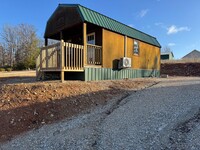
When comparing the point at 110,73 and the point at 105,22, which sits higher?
the point at 105,22

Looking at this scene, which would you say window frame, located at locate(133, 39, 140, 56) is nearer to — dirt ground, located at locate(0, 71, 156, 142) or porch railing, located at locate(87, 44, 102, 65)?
porch railing, located at locate(87, 44, 102, 65)

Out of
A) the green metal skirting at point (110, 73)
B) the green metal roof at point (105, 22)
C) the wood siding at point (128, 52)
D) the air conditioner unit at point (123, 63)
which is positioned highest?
the green metal roof at point (105, 22)

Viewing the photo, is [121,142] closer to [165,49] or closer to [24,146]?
[24,146]

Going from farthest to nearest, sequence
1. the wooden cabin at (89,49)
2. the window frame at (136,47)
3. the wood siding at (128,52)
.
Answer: the window frame at (136,47), the wood siding at (128,52), the wooden cabin at (89,49)

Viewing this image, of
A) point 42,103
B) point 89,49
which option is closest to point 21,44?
point 89,49

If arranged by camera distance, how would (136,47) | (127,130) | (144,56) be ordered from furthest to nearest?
(144,56) → (136,47) → (127,130)

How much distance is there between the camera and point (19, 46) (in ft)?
A: 116

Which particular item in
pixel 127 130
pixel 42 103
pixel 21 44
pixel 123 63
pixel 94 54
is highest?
pixel 21 44

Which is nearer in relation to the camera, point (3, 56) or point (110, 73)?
point (110, 73)

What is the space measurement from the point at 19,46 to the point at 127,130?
120 ft

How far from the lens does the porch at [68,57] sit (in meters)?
7.77

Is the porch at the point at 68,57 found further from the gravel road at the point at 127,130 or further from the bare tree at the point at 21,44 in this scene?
the bare tree at the point at 21,44

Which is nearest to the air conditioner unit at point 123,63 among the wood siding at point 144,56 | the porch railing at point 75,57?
the wood siding at point 144,56

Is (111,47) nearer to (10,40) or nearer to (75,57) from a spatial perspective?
(75,57)
